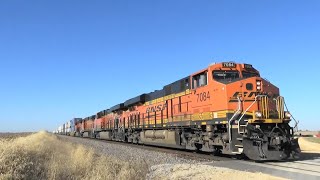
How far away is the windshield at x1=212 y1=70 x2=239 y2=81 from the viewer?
16920 millimetres

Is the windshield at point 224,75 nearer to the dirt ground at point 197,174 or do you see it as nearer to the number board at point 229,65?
the number board at point 229,65

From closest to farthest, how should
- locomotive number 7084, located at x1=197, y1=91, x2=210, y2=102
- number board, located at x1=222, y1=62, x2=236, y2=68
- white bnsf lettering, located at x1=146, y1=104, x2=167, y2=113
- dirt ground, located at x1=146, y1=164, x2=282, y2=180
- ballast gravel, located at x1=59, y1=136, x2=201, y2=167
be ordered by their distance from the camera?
dirt ground, located at x1=146, y1=164, x2=282, y2=180, ballast gravel, located at x1=59, y1=136, x2=201, y2=167, number board, located at x1=222, y1=62, x2=236, y2=68, locomotive number 7084, located at x1=197, y1=91, x2=210, y2=102, white bnsf lettering, located at x1=146, y1=104, x2=167, y2=113

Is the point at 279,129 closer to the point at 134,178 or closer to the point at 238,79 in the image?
the point at 238,79

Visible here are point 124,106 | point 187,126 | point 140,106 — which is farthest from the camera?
point 124,106

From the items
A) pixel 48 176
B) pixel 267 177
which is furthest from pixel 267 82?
pixel 48 176

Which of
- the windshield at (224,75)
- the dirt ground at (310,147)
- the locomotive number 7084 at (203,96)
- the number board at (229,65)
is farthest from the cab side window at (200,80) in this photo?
the dirt ground at (310,147)

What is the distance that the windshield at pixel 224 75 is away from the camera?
55.5 feet

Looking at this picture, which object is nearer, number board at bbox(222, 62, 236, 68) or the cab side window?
number board at bbox(222, 62, 236, 68)

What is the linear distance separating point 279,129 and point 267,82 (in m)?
2.26

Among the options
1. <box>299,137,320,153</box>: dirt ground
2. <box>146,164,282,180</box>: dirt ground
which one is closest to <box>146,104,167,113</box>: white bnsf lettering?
<box>299,137,320,153</box>: dirt ground

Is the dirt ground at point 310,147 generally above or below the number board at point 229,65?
below

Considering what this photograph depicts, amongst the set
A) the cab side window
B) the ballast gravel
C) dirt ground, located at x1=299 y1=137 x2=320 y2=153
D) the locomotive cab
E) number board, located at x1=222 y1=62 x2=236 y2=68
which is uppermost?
number board, located at x1=222 y1=62 x2=236 y2=68

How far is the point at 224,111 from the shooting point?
620 inches

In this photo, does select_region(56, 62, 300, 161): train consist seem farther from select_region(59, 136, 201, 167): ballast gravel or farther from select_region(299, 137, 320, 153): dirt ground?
select_region(299, 137, 320, 153): dirt ground
